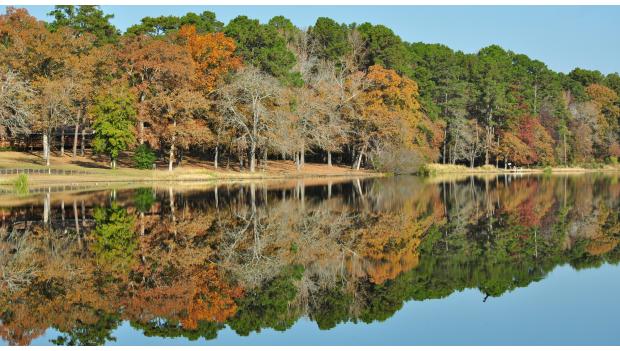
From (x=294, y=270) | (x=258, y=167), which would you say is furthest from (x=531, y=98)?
(x=294, y=270)

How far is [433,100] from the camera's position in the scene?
93.4 metres

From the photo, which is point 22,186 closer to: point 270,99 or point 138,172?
point 138,172

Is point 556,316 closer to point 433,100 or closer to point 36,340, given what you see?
point 36,340

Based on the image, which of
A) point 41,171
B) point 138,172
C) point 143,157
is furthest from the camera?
point 143,157

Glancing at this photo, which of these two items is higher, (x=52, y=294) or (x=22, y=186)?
(x=22, y=186)

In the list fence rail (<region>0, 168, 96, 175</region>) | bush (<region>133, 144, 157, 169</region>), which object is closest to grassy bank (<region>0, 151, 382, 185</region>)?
fence rail (<region>0, 168, 96, 175</region>)

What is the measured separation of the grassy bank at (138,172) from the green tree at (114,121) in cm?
233

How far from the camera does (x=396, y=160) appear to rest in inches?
3017

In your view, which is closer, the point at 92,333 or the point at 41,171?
the point at 92,333

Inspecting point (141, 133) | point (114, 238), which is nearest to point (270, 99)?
point (141, 133)

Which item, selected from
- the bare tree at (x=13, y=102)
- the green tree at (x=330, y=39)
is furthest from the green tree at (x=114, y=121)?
the green tree at (x=330, y=39)

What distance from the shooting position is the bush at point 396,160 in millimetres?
76188

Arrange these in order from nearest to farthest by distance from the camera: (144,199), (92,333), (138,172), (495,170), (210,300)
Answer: (92,333) < (210,300) < (144,199) < (138,172) < (495,170)

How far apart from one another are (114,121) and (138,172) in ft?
15.9
